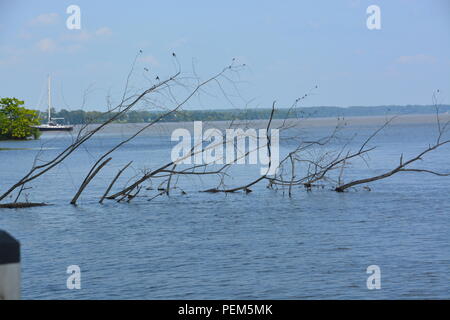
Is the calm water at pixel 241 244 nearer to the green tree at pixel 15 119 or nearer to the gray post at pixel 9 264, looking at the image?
the gray post at pixel 9 264

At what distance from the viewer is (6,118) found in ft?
238

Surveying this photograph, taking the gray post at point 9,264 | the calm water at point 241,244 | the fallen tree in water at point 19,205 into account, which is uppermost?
the gray post at point 9,264

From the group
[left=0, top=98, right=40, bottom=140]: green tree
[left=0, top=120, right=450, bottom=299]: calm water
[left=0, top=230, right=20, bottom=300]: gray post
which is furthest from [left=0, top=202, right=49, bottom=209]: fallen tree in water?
[left=0, top=98, right=40, bottom=140]: green tree

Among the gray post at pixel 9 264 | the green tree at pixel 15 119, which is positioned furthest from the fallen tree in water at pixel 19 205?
the green tree at pixel 15 119

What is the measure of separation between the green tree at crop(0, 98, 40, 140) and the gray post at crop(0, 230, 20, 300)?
2735 inches

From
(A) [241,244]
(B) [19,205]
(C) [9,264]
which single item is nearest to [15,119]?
(B) [19,205]

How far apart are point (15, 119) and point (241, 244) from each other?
207 feet

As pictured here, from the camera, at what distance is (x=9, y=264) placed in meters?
3.71

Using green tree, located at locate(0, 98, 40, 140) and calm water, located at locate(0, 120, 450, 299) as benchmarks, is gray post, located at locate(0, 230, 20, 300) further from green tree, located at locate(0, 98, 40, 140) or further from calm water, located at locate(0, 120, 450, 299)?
green tree, located at locate(0, 98, 40, 140)

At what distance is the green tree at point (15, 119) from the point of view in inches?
2790

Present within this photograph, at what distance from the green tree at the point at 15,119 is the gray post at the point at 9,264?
69.5 meters
